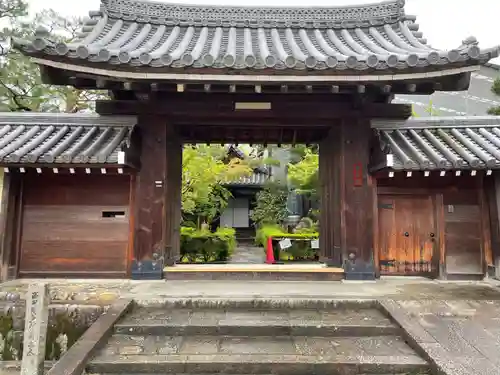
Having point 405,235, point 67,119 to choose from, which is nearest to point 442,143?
point 405,235

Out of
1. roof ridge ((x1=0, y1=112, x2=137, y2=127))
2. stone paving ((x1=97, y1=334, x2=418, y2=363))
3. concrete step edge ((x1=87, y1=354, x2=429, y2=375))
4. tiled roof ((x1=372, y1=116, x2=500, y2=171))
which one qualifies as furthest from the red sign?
roof ridge ((x1=0, y1=112, x2=137, y2=127))

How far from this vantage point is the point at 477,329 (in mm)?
4121

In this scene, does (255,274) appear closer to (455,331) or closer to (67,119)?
(455,331)

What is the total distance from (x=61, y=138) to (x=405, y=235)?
6756 mm

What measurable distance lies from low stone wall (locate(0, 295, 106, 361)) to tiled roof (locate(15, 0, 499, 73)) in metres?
3.50

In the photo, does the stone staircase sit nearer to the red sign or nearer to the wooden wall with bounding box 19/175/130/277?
the wooden wall with bounding box 19/175/130/277

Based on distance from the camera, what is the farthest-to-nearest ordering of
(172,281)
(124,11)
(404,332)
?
(124,11), (172,281), (404,332)

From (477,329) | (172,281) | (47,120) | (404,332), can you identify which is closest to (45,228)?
(47,120)

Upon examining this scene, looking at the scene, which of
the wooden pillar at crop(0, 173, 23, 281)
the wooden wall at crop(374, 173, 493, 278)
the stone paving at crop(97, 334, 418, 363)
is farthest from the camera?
the wooden wall at crop(374, 173, 493, 278)

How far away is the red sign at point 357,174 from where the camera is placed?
254 inches

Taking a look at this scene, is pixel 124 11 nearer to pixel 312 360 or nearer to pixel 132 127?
pixel 132 127

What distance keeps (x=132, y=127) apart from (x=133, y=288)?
282 cm

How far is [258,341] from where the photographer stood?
13.5 feet

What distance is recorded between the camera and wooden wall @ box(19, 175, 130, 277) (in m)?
6.41
